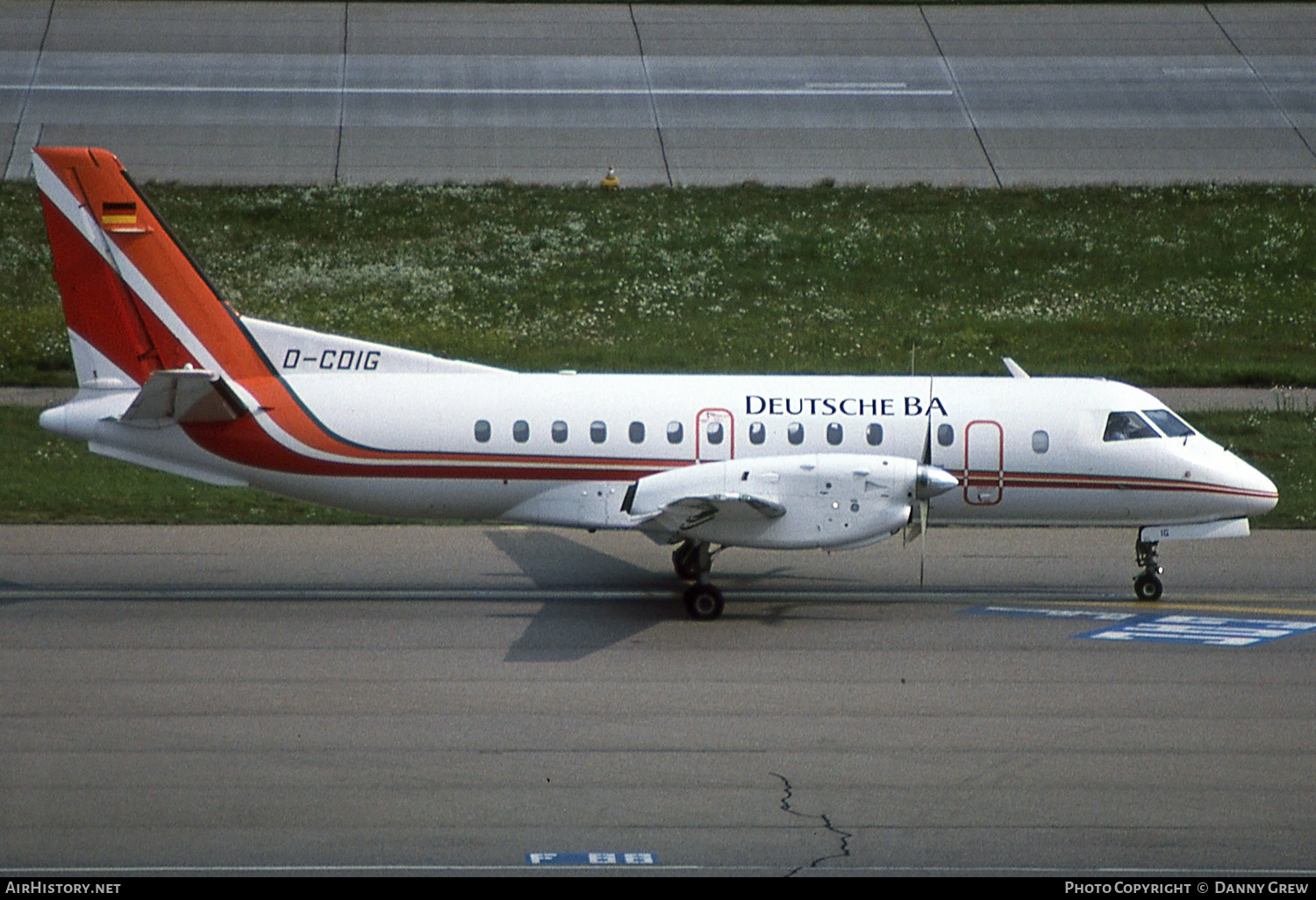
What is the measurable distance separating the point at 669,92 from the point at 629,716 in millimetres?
32076

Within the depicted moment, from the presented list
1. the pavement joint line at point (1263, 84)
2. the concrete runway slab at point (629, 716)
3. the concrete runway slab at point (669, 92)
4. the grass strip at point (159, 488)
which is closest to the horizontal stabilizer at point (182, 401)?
the concrete runway slab at point (629, 716)

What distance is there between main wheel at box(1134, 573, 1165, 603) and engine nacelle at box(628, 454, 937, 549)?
3415 millimetres

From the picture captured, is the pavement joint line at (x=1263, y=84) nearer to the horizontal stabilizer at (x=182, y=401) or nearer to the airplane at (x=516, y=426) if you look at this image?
the airplane at (x=516, y=426)

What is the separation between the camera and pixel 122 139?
4000cm

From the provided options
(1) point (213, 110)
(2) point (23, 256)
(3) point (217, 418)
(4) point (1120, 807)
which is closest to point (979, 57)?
(1) point (213, 110)

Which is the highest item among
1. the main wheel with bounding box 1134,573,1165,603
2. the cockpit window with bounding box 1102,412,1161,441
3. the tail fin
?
the tail fin

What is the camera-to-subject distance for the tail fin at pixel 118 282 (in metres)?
18.4

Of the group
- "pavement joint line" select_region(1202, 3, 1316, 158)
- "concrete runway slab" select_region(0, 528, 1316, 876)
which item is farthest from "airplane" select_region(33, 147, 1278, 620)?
"pavement joint line" select_region(1202, 3, 1316, 158)

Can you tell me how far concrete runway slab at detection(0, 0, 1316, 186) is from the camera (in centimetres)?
4078

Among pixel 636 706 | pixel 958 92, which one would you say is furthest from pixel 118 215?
pixel 958 92

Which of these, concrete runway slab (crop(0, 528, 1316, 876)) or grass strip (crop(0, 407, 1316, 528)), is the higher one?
grass strip (crop(0, 407, 1316, 528))

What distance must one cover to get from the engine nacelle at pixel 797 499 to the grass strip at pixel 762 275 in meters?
14.4

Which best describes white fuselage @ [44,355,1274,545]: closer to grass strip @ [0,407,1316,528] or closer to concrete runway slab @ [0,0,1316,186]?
grass strip @ [0,407,1316,528]

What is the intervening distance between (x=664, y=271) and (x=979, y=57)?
14810 mm
